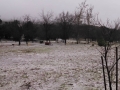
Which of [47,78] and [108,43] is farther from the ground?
[108,43]

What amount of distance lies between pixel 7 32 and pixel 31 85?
63424 millimetres

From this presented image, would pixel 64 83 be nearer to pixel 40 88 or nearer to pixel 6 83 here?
pixel 40 88

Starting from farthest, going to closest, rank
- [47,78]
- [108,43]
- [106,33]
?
[47,78]
[106,33]
[108,43]

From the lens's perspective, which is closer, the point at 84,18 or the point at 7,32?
the point at 84,18

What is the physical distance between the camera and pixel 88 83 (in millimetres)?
7758

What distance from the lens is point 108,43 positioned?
4570 millimetres

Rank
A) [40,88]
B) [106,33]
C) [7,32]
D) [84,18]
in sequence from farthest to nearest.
Answer: 1. [7,32]
2. [84,18]
3. [40,88]
4. [106,33]

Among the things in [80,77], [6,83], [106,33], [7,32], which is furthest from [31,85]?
[7,32]

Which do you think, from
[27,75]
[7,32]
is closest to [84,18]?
[7,32]

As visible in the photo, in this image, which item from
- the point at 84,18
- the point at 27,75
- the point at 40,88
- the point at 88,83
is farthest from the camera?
the point at 84,18

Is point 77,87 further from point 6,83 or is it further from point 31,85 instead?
point 6,83

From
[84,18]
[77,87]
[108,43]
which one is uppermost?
[84,18]

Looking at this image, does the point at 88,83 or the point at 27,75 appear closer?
the point at 88,83

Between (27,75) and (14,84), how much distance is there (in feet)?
5.13
